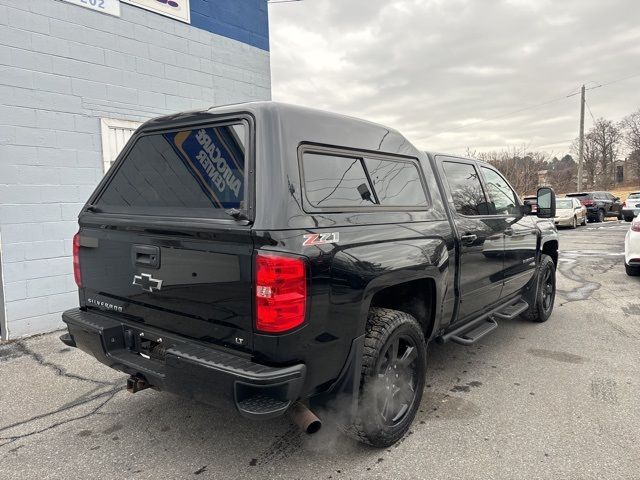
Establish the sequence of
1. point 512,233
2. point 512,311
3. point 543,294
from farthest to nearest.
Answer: point 543,294
point 512,311
point 512,233

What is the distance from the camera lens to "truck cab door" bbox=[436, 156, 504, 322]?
11.9ft

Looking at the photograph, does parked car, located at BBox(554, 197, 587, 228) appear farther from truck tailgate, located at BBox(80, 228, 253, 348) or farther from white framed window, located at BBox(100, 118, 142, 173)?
truck tailgate, located at BBox(80, 228, 253, 348)

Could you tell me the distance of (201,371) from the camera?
2254mm

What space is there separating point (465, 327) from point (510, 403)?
66 cm

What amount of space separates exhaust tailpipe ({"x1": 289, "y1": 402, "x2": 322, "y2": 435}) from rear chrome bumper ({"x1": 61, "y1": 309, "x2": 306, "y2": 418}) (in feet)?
0.95

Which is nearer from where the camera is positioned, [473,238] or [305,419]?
[305,419]

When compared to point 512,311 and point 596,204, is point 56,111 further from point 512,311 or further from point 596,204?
point 596,204

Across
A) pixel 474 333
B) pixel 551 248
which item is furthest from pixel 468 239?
pixel 551 248

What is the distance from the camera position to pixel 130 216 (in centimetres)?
282

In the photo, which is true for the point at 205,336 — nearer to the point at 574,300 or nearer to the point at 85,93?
the point at 85,93

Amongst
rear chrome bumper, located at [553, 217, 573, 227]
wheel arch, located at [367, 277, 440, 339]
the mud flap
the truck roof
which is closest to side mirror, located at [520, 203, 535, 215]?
wheel arch, located at [367, 277, 440, 339]

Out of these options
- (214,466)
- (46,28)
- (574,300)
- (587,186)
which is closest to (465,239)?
(214,466)

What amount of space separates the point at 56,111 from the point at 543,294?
6170mm

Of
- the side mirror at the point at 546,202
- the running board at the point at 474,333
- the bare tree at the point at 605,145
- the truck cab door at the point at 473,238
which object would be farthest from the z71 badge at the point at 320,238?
the bare tree at the point at 605,145
